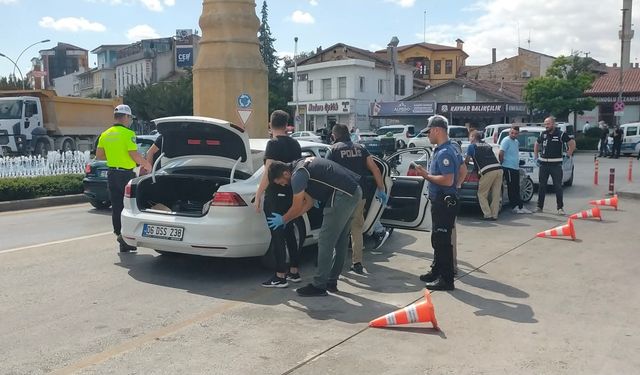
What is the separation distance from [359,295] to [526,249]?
11.4ft

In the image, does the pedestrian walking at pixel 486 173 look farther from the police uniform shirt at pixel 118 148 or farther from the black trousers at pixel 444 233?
the police uniform shirt at pixel 118 148

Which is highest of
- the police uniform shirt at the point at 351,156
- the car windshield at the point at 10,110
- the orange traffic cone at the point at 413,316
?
the car windshield at the point at 10,110

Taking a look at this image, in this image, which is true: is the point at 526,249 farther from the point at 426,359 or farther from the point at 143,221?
the point at 143,221

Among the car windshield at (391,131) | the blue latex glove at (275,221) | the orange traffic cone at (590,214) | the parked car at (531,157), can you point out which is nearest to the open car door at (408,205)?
the blue latex glove at (275,221)

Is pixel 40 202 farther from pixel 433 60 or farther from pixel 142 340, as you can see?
pixel 433 60

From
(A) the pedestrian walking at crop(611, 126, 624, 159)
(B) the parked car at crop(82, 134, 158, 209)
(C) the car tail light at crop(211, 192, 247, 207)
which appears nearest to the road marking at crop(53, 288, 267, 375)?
(C) the car tail light at crop(211, 192, 247, 207)

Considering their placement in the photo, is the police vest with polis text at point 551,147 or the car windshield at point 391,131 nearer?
the police vest with polis text at point 551,147

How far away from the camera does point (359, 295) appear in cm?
630

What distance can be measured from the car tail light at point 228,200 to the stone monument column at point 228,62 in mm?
12636

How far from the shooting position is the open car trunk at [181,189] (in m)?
7.26

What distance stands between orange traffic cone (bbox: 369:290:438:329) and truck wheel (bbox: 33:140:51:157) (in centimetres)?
2205

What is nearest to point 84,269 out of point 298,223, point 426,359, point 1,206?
point 298,223

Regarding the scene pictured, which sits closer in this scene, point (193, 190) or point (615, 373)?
point (615, 373)

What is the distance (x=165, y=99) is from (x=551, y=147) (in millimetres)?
45855
